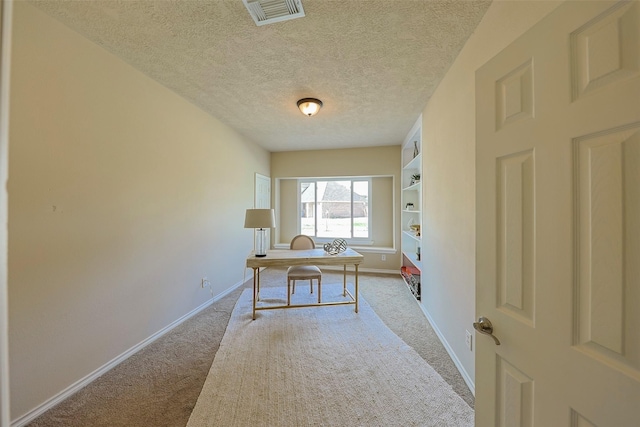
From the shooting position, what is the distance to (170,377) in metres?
1.80

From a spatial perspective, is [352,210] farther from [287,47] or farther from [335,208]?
[287,47]

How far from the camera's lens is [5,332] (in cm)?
54

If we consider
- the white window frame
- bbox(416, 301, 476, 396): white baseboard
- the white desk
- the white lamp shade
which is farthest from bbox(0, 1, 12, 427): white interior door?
the white window frame

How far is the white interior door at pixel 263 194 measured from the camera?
15.0 feet

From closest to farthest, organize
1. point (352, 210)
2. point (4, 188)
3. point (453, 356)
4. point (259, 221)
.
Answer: point (4, 188) < point (453, 356) < point (259, 221) < point (352, 210)

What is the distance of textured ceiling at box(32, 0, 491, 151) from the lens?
58.9 inches

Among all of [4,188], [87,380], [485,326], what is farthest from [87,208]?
[485,326]

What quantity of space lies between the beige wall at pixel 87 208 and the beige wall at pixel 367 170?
8.11 feet

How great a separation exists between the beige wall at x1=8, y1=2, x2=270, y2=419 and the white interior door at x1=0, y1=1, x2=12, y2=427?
1291 mm

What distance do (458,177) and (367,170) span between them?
296cm

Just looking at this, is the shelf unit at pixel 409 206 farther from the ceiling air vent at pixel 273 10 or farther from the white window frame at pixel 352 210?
the ceiling air vent at pixel 273 10

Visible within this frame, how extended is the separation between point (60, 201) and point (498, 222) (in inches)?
97.4

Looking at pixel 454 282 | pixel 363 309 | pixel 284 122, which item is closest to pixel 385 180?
pixel 284 122

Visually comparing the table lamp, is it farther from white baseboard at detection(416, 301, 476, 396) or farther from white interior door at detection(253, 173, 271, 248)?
white baseboard at detection(416, 301, 476, 396)
